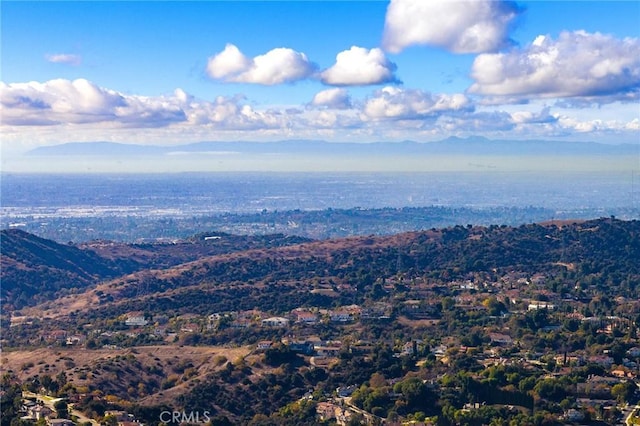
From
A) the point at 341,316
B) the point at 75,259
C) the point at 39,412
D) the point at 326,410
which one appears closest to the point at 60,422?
the point at 39,412

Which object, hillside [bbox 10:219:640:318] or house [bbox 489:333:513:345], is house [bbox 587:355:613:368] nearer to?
house [bbox 489:333:513:345]

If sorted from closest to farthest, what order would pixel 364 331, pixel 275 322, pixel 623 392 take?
pixel 623 392
pixel 364 331
pixel 275 322

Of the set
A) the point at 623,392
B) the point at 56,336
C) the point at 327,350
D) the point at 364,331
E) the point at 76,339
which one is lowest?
the point at 56,336

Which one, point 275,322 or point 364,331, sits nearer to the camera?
point 364,331

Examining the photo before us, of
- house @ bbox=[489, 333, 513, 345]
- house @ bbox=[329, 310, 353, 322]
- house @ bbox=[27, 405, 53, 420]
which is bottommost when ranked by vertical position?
house @ bbox=[329, 310, 353, 322]

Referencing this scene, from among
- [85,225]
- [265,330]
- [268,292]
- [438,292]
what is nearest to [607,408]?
[265,330]

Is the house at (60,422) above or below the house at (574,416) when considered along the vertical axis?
above

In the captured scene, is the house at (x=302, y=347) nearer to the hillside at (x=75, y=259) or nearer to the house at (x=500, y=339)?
the house at (x=500, y=339)

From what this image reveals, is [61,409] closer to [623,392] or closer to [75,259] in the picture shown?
[623,392]

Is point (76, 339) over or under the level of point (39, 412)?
under

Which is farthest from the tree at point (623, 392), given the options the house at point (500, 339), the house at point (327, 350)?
the house at point (327, 350)

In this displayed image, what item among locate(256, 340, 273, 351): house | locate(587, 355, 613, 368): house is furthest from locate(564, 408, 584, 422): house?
locate(256, 340, 273, 351): house

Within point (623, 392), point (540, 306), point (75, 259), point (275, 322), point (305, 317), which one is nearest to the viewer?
point (623, 392)
